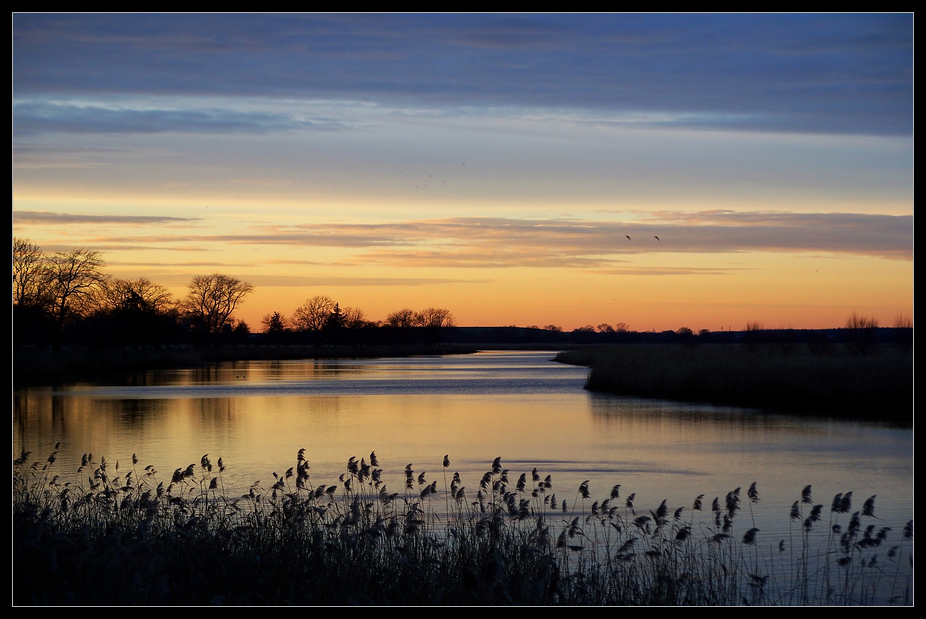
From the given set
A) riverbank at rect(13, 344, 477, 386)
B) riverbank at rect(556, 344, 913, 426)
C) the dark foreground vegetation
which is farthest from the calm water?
riverbank at rect(13, 344, 477, 386)

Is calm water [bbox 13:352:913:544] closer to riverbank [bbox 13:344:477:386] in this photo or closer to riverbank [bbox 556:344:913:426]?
riverbank [bbox 556:344:913:426]

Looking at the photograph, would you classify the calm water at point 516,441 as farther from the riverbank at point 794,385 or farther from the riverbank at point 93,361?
the riverbank at point 93,361

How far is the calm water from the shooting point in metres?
14.1

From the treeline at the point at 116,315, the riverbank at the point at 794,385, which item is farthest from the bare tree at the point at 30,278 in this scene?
the riverbank at the point at 794,385

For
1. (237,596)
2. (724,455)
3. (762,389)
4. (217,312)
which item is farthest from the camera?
(217,312)

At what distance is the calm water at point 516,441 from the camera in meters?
14.1

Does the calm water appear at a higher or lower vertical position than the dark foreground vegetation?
lower

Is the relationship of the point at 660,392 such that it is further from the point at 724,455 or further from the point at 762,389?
the point at 724,455

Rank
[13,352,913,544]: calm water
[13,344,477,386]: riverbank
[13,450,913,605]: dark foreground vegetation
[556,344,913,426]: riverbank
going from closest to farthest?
[13,450,913,605]: dark foreground vegetation
[13,352,913,544]: calm water
[556,344,913,426]: riverbank
[13,344,477,386]: riverbank

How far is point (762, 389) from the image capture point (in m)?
28.2

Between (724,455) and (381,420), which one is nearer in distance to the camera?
(724,455)
